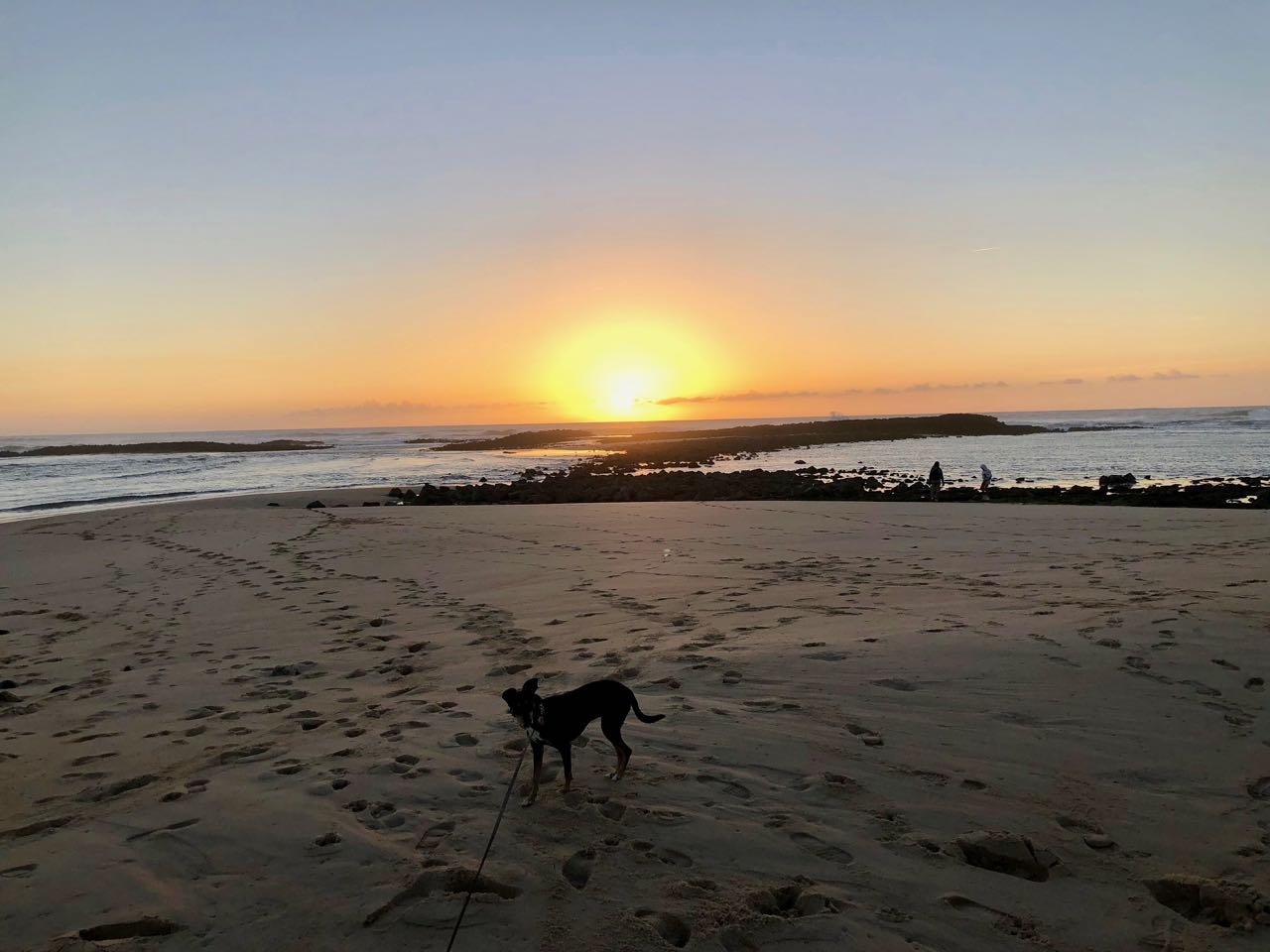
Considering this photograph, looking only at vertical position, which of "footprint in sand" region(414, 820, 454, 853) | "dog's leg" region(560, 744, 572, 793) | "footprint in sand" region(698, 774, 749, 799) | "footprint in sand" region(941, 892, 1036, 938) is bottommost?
"footprint in sand" region(941, 892, 1036, 938)

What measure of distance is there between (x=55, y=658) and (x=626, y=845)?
254 inches

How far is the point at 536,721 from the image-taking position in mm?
3479

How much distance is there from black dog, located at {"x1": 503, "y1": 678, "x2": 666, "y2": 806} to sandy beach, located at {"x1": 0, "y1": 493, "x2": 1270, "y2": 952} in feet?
0.58

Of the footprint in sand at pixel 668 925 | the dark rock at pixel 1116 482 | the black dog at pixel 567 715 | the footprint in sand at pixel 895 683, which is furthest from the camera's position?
the dark rock at pixel 1116 482

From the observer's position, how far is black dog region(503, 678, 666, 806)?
135 inches

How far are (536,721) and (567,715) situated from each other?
19cm

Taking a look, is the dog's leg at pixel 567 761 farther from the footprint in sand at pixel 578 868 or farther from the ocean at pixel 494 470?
the ocean at pixel 494 470

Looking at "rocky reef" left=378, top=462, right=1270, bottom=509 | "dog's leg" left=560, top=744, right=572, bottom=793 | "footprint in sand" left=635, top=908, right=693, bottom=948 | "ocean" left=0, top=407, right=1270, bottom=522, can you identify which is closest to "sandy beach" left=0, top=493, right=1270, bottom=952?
"footprint in sand" left=635, top=908, right=693, bottom=948

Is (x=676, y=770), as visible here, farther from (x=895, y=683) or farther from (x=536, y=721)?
(x=895, y=683)

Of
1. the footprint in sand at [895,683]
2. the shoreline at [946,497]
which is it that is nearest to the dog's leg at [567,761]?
the footprint in sand at [895,683]

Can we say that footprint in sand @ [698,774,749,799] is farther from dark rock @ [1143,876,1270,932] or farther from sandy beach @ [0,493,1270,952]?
dark rock @ [1143,876,1270,932]

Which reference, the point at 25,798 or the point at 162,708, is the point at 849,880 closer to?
the point at 25,798

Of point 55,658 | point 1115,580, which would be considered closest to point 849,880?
point 1115,580

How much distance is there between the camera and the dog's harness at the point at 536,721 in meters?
3.46
